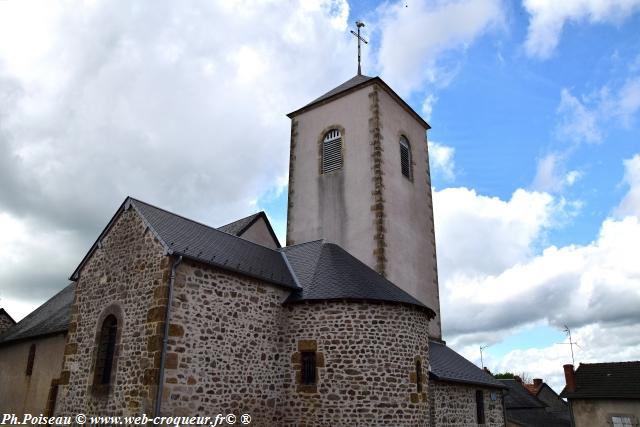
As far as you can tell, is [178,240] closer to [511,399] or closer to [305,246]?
[305,246]

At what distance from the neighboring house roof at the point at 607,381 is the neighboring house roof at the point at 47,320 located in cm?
2213

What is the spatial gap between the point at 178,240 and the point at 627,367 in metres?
23.1

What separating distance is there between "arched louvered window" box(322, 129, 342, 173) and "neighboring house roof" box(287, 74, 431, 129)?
1586mm

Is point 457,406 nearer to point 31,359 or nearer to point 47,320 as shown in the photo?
point 31,359

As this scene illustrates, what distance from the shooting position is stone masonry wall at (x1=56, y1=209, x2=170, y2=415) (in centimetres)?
1060

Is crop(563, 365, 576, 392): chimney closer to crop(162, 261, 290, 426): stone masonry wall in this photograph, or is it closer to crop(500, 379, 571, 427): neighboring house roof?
crop(500, 379, 571, 427): neighboring house roof

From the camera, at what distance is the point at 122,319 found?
11.7 m

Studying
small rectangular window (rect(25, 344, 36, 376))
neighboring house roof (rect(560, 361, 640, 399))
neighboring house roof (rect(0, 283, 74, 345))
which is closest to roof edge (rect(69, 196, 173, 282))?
neighboring house roof (rect(0, 283, 74, 345))

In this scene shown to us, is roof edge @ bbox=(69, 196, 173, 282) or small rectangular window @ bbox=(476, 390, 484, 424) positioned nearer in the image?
roof edge @ bbox=(69, 196, 173, 282)

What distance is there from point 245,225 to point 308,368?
6775mm

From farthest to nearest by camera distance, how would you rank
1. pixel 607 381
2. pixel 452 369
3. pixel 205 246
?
1. pixel 607 381
2. pixel 452 369
3. pixel 205 246

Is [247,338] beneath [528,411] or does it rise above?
above

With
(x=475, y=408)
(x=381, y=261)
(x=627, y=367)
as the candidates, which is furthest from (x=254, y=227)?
(x=627, y=367)

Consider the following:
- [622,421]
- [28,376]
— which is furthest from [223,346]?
[622,421]
